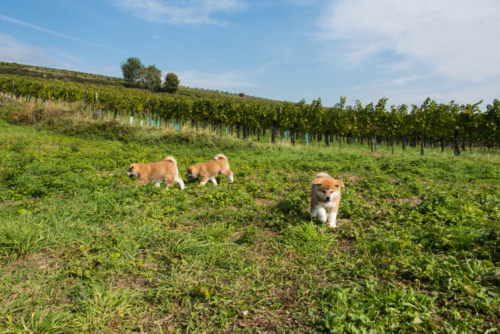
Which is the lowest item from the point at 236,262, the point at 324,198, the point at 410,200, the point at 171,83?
the point at 236,262

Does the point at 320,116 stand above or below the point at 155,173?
above

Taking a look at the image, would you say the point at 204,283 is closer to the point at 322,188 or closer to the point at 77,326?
the point at 77,326

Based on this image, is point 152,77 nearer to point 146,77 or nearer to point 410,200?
point 146,77

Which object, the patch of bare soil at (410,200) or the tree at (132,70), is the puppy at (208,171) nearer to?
the patch of bare soil at (410,200)

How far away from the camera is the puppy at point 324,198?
4.86m

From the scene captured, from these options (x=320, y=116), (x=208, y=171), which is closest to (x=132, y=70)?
(x=320, y=116)

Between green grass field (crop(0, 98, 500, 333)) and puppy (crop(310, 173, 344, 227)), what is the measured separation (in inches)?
9.4

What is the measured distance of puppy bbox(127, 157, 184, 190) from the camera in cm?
759

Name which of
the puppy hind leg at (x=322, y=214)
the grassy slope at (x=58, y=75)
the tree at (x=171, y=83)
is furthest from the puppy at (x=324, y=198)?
the tree at (x=171, y=83)

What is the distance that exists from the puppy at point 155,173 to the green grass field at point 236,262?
64 cm

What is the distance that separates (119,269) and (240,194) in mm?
3909

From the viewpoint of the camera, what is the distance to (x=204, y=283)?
330 centimetres

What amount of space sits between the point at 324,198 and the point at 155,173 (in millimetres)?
5164

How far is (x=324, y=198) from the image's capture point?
4801 millimetres
